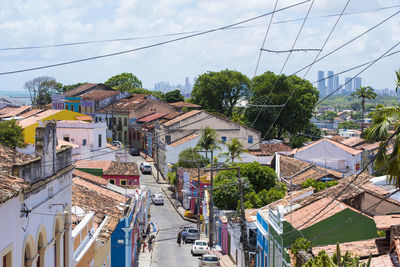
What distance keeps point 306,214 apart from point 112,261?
27.3 feet

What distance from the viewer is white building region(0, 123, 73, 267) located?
32.7ft

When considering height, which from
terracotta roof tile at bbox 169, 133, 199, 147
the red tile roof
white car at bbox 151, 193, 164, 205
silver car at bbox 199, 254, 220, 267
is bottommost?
silver car at bbox 199, 254, 220, 267

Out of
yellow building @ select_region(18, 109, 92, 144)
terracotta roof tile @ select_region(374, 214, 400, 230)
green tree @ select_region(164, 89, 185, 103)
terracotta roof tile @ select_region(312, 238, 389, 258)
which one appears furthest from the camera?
green tree @ select_region(164, 89, 185, 103)

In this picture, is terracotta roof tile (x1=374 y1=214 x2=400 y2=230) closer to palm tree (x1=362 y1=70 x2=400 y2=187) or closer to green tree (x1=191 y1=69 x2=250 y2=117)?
palm tree (x1=362 y1=70 x2=400 y2=187)

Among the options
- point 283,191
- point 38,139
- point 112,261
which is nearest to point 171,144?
point 283,191

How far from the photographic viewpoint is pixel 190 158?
53.7 metres

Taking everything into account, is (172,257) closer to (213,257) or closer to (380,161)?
(213,257)

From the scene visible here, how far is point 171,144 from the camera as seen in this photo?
59250 millimetres

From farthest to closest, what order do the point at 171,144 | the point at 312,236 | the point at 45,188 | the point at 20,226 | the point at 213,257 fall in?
the point at 171,144, the point at 213,257, the point at 312,236, the point at 45,188, the point at 20,226

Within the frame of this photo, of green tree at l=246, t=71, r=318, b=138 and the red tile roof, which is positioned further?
green tree at l=246, t=71, r=318, b=138

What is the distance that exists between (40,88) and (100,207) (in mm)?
87800

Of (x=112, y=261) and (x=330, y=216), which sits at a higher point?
(x=330, y=216)

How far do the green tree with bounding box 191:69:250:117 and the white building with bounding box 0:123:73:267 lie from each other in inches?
2622

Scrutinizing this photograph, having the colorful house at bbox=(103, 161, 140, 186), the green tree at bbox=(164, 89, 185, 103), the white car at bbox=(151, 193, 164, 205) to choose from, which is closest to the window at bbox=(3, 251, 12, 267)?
the colorful house at bbox=(103, 161, 140, 186)
